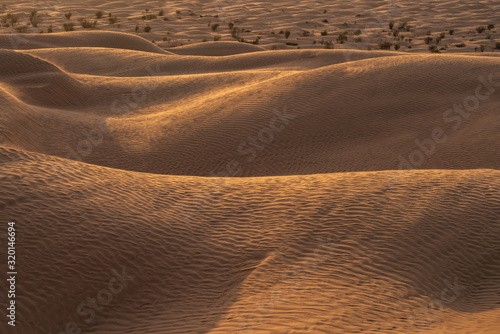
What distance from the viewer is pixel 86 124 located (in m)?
13.0

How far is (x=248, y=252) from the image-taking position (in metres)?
6.33

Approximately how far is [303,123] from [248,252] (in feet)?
21.5

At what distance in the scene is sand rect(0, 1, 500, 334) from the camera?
539 centimetres

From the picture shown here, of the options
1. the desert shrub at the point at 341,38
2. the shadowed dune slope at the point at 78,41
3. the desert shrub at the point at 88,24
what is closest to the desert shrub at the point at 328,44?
the desert shrub at the point at 341,38

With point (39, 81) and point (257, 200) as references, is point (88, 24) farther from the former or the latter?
point (257, 200)

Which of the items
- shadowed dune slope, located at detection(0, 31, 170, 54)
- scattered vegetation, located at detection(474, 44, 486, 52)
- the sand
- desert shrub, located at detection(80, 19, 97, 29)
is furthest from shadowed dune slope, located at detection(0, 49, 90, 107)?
desert shrub, located at detection(80, 19, 97, 29)

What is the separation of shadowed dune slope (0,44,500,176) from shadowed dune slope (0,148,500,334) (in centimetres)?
320

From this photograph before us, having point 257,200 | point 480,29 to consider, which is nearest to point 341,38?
point 480,29

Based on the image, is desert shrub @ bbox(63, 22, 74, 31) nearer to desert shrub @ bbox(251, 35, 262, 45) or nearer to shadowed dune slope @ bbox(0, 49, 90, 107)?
desert shrub @ bbox(251, 35, 262, 45)

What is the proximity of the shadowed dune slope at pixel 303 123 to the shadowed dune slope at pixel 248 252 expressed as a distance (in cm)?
320

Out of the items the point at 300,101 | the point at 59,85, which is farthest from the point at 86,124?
the point at 300,101

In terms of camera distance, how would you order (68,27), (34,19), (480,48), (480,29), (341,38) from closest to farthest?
(480,48) < (341,38) < (480,29) < (68,27) < (34,19)

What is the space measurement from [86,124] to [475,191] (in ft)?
27.5

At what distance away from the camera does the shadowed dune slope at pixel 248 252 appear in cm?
521
